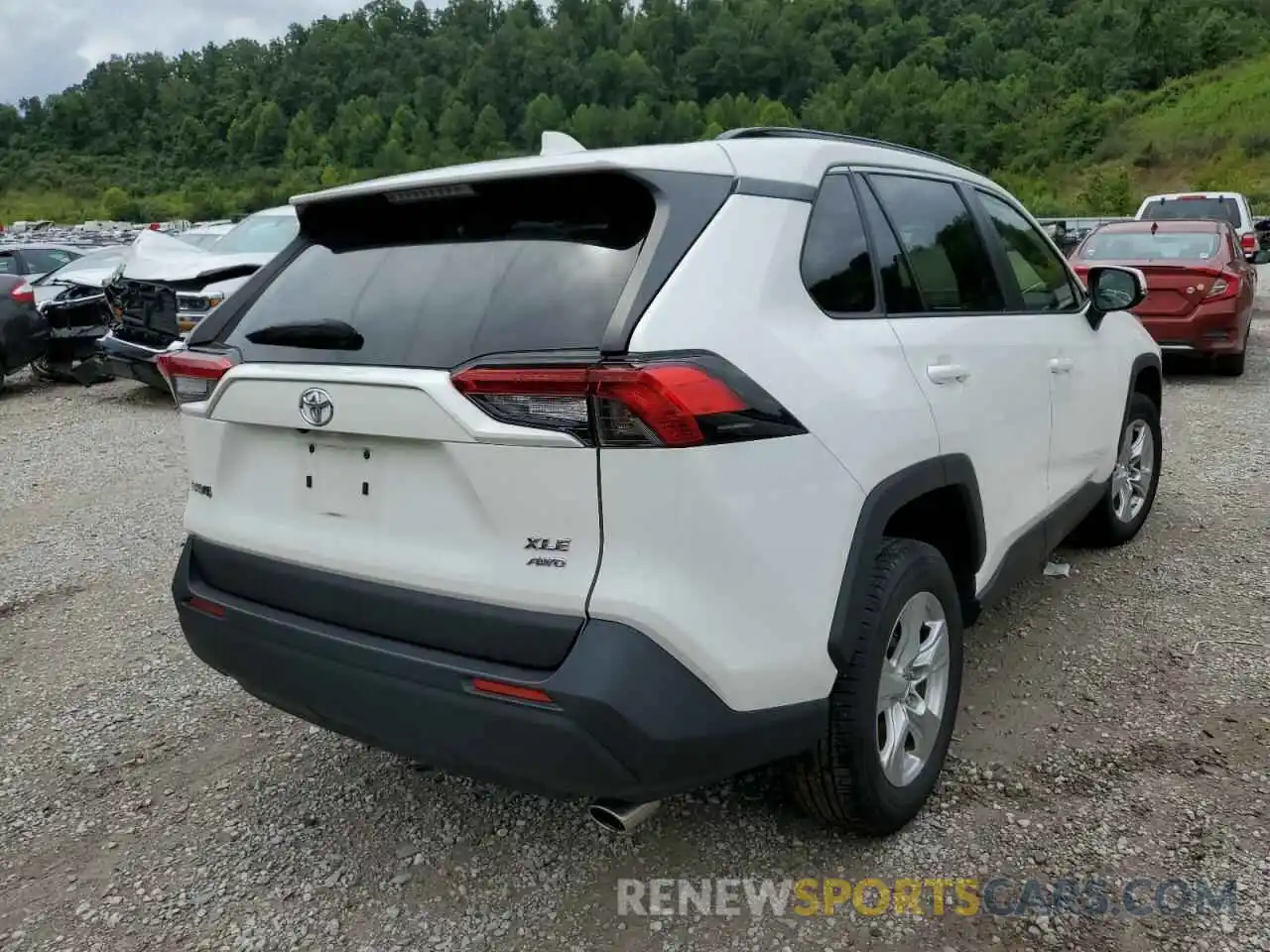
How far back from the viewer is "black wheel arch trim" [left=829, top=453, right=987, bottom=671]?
2.22 meters

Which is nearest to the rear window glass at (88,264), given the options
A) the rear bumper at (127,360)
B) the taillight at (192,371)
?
the rear bumper at (127,360)

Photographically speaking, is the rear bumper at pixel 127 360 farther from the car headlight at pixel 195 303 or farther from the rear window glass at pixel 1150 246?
the rear window glass at pixel 1150 246

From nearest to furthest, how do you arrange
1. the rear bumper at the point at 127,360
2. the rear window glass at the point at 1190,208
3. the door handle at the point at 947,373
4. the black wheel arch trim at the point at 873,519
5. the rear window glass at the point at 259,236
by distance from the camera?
1. the black wheel arch trim at the point at 873,519
2. the door handle at the point at 947,373
3. the rear bumper at the point at 127,360
4. the rear window glass at the point at 259,236
5. the rear window glass at the point at 1190,208

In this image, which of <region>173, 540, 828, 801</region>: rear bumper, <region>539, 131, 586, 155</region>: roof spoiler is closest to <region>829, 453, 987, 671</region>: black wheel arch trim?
<region>173, 540, 828, 801</region>: rear bumper

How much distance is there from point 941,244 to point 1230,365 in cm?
788

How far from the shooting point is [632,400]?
190cm

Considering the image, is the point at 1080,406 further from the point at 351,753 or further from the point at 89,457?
the point at 89,457

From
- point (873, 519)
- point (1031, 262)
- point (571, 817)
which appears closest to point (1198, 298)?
point (1031, 262)

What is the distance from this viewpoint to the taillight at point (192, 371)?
253 centimetres

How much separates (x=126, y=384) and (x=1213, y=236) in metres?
11.6

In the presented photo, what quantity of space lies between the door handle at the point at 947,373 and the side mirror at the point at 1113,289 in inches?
66.3

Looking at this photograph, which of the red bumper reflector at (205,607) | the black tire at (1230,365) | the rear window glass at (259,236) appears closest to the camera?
the red bumper reflector at (205,607)

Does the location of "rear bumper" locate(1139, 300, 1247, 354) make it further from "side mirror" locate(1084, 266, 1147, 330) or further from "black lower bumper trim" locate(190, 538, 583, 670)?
"black lower bumper trim" locate(190, 538, 583, 670)

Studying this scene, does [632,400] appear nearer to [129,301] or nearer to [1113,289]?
[1113,289]
